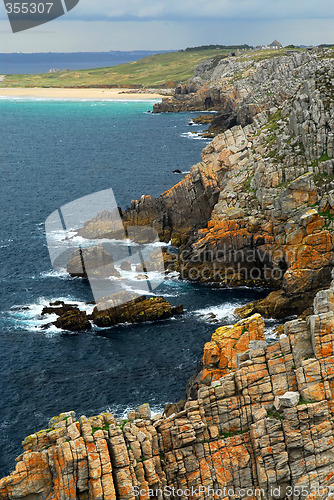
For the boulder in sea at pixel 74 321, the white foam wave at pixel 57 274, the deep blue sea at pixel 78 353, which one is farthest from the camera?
the white foam wave at pixel 57 274

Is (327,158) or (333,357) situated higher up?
(327,158)

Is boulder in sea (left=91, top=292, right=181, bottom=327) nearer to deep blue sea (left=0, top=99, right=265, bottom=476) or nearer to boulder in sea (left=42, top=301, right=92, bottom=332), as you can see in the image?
deep blue sea (left=0, top=99, right=265, bottom=476)

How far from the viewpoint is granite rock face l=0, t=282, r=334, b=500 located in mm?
47844

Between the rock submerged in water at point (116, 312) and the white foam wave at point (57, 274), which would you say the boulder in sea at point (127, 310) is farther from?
the white foam wave at point (57, 274)

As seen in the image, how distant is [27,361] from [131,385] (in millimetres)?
16753

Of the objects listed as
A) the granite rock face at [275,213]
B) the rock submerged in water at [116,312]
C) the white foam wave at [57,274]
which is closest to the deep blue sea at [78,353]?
the white foam wave at [57,274]

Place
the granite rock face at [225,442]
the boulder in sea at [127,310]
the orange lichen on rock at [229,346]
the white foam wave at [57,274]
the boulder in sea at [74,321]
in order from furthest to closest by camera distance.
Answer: the white foam wave at [57,274] → the boulder in sea at [127,310] → the boulder in sea at [74,321] → the orange lichen on rock at [229,346] → the granite rock face at [225,442]

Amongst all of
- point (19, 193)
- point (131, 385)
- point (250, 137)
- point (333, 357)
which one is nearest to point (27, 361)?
point (131, 385)

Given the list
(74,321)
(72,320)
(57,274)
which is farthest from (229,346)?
(57,274)

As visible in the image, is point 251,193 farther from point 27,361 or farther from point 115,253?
point 27,361

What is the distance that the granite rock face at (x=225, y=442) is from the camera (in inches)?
1884

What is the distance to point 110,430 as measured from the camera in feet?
163

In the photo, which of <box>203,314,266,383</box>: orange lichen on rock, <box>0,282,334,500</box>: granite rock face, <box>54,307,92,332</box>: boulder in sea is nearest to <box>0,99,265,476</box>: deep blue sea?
<box>54,307,92,332</box>: boulder in sea

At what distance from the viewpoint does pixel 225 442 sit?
5297 cm
